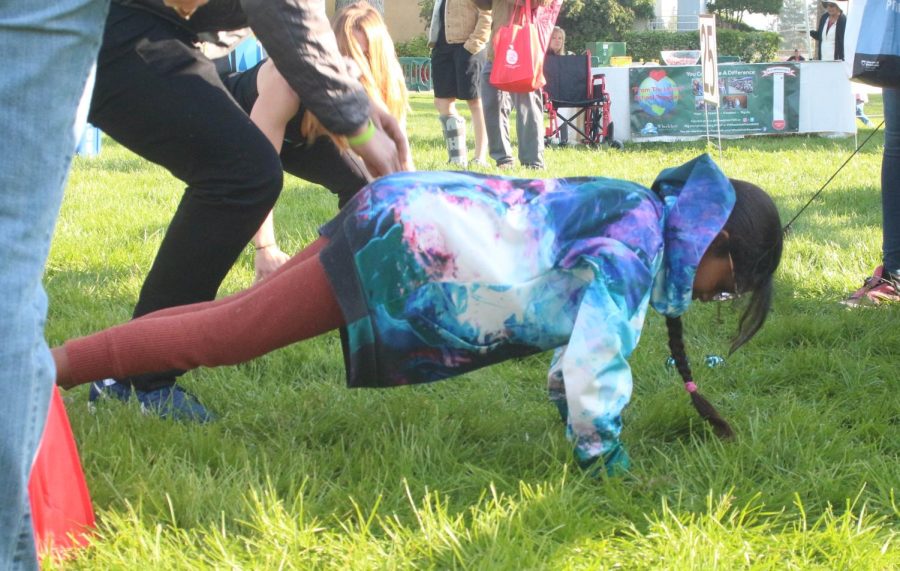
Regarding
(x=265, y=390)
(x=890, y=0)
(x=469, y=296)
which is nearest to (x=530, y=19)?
(x=890, y=0)

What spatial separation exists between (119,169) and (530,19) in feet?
12.2

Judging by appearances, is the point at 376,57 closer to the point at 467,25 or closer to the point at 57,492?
the point at 57,492

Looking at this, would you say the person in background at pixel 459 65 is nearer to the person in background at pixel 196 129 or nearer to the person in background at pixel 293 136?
the person in background at pixel 293 136

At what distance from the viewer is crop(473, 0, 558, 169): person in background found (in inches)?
333

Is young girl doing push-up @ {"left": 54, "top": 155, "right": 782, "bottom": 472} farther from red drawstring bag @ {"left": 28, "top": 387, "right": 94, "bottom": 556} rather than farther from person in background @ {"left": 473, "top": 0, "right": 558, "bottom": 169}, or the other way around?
person in background @ {"left": 473, "top": 0, "right": 558, "bottom": 169}

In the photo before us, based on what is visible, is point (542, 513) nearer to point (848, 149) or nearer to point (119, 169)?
point (119, 169)

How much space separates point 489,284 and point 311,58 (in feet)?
2.10

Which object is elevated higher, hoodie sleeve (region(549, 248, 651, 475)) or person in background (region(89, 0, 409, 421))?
person in background (region(89, 0, 409, 421))

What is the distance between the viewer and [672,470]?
240 cm

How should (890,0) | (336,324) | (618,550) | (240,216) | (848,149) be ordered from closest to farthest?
(618,550) → (336,324) → (240,216) → (890,0) → (848,149)

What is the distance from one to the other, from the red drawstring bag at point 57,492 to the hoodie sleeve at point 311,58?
2.79 feet

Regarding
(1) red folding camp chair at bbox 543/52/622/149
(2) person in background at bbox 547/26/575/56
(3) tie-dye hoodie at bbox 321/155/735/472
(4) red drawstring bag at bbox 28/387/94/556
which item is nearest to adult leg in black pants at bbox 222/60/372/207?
(3) tie-dye hoodie at bbox 321/155/735/472

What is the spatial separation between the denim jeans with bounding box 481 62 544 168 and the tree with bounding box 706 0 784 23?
46.5 metres

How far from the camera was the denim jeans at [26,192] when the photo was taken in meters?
1.36
